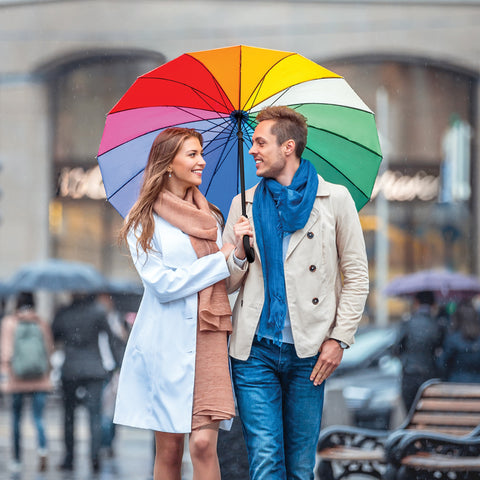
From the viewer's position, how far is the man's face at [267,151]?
3779 millimetres

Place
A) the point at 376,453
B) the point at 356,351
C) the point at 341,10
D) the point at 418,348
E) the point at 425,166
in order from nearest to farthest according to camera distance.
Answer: the point at 376,453 < the point at 418,348 < the point at 356,351 < the point at 341,10 < the point at 425,166

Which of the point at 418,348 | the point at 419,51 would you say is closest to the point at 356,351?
the point at 418,348

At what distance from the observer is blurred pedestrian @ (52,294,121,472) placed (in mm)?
8477

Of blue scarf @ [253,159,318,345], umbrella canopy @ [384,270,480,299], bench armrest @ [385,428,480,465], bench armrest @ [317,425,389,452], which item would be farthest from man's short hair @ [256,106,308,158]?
umbrella canopy @ [384,270,480,299]

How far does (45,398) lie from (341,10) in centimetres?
856

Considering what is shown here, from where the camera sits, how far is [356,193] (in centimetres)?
420

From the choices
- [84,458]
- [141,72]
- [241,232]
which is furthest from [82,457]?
[141,72]

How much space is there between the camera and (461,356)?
9133 millimetres

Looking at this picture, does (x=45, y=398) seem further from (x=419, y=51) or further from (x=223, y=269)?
(x=419, y=51)

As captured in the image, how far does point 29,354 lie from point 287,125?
5.87m

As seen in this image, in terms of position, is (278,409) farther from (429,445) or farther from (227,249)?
(429,445)

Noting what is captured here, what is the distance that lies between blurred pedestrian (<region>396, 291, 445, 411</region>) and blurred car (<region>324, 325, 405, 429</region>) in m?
0.22

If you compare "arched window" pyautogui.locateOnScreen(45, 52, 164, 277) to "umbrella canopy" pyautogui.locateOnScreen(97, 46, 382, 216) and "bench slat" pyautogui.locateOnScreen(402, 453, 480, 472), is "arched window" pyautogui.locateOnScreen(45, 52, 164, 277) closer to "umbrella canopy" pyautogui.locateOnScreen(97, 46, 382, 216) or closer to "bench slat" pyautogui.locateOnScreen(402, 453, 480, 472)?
"bench slat" pyautogui.locateOnScreen(402, 453, 480, 472)

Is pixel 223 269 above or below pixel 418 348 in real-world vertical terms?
above
